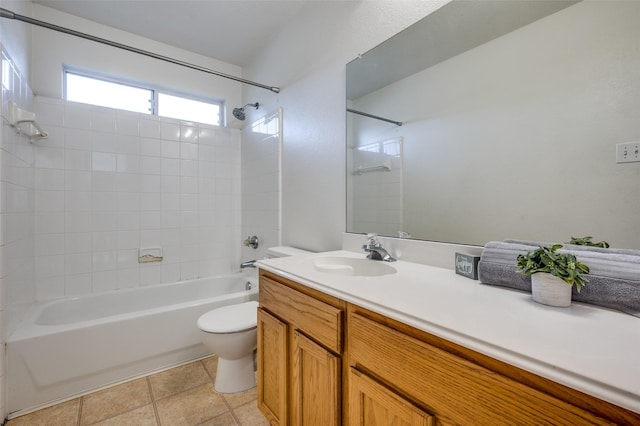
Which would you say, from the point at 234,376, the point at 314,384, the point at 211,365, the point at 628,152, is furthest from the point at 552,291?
the point at 211,365

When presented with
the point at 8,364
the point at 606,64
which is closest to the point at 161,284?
the point at 8,364

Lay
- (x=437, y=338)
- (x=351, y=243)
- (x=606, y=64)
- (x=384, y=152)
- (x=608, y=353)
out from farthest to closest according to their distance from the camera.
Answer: (x=351, y=243) → (x=384, y=152) → (x=606, y=64) → (x=437, y=338) → (x=608, y=353)

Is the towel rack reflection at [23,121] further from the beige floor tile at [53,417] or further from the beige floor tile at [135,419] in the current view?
the beige floor tile at [135,419]

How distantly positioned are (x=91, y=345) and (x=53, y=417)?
1.15 feet

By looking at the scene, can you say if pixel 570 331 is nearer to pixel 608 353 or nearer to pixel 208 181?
pixel 608 353

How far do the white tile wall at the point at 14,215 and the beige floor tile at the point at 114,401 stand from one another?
37 cm

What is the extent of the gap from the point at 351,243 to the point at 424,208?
1.55 ft

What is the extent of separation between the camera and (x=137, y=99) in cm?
245

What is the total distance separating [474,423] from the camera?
51 centimetres

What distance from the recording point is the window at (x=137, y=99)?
2.21 meters

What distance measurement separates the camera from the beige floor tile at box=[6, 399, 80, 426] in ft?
4.47

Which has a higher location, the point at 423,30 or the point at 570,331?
the point at 423,30

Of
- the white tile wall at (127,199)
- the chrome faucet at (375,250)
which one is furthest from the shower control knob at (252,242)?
the chrome faucet at (375,250)

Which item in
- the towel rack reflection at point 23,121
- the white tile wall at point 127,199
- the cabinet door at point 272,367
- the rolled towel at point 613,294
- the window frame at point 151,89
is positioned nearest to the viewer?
the rolled towel at point 613,294
